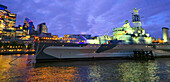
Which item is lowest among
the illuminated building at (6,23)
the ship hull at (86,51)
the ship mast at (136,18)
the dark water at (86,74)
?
the dark water at (86,74)

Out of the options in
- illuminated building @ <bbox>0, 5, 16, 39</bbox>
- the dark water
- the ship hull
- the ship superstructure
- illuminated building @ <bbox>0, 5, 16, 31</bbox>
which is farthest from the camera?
illuminated building @ <bbox>0, 5, 16, 31</bbox>

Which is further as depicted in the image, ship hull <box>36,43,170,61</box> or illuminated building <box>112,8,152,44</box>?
illuminated building <box>112,8,152,44</box>

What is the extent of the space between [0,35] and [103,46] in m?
96.9

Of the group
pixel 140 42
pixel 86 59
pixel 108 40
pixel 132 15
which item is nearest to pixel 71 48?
pixel 86 59

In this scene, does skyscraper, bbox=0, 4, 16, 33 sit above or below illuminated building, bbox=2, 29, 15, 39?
above

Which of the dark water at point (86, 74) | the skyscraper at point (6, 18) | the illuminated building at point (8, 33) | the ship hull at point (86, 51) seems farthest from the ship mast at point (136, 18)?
the skyscraper at point (6, 18)

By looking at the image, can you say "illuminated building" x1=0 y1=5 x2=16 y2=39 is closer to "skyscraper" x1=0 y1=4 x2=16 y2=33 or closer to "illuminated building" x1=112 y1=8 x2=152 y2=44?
"skyscraper" x1=0 y1=4 x2=16 y2=33

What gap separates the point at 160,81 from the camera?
8742mm

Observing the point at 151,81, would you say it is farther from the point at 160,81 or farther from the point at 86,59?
the point at 86,59

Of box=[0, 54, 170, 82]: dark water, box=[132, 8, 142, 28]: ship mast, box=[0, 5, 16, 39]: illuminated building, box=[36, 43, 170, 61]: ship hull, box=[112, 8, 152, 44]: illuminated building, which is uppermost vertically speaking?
box=[0, 5, 16, 39]: illuminated building

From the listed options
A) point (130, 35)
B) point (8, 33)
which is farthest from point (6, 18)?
point (130, 35)

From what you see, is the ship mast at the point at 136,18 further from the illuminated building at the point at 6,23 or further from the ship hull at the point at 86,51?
the illuminated building at the point at 6,23

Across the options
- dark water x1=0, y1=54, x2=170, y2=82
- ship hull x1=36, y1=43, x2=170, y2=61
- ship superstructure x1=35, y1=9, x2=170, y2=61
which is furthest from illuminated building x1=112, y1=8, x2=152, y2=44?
dark water x1=0, y1=54, x2=170, y2=82

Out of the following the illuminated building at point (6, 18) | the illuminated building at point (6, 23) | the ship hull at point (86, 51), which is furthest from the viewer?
the illuminated building at point (6, 18)
